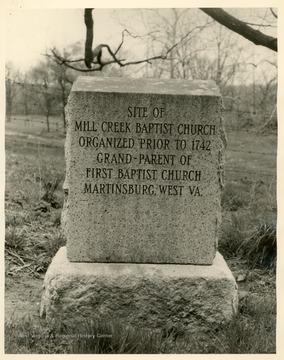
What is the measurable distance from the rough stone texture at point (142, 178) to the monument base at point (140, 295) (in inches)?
6.4

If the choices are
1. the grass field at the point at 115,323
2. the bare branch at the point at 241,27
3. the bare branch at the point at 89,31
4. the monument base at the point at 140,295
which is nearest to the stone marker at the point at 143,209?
the monument base at the point at 140,295

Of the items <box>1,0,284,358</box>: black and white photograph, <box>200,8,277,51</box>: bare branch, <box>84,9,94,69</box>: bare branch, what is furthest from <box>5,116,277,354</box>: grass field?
<box>200,8,277,51</box>: bare branch

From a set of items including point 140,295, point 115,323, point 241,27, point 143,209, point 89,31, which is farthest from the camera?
point 89,31

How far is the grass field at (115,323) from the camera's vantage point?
11.3ft

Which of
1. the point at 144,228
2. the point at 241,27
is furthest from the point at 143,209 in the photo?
the point at 241,27

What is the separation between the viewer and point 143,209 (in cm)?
382

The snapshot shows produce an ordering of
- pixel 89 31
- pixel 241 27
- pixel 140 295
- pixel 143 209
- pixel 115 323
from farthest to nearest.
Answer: pixel 89 31
pixel 241 27
pixel 143 209
pixel 140 295
pixel 115 323

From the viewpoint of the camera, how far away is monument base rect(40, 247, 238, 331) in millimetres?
3699

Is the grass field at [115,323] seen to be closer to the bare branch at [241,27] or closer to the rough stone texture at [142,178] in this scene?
the rough stone texture at [142,178]

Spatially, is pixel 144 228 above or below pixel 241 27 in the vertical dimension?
below

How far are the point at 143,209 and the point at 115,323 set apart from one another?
81 centimetres

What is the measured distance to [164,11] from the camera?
7895 millimetres

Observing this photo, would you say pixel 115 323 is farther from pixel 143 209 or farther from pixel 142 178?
pixel 142 178

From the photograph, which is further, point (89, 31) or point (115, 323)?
point (89, 31)
